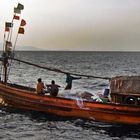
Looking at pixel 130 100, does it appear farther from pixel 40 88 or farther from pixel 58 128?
pixel 40 88

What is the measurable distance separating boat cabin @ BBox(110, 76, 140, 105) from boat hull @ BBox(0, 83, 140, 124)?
1.00 m

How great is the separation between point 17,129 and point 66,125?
11.0ft

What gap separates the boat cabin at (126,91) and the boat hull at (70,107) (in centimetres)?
100

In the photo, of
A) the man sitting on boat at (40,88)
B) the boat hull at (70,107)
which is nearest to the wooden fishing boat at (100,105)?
the boat hull at (70,107)

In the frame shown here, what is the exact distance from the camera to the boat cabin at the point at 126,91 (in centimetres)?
2530

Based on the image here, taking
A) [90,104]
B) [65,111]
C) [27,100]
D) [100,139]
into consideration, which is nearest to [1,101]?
[27,100]

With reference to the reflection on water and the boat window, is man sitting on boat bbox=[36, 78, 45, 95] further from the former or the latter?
the boat window

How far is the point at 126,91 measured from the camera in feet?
83.5

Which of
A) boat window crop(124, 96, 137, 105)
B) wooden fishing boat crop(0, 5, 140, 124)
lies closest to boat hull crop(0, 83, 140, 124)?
wooden fishing boat crop(0, 5, 140, 124)

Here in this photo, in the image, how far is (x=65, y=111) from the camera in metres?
27.2

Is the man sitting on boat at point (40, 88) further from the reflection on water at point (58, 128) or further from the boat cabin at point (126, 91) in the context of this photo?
the boat cabin at point (126, 91)

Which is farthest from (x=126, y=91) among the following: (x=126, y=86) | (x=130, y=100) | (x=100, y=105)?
(x=100, y=105)

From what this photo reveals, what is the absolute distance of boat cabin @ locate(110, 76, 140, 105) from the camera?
25297 mm

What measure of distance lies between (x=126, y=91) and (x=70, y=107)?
162 inches
